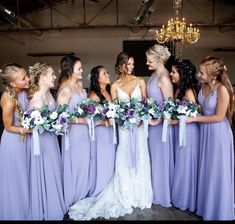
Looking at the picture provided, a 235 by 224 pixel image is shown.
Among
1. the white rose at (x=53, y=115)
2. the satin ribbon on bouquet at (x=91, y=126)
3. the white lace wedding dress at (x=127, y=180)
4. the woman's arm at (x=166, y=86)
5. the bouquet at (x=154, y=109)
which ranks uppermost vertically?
the woman's arm at (x=166, y=86)

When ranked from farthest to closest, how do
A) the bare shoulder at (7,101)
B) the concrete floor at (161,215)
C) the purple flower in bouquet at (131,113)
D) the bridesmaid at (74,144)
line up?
the bridesmaid at (74,144), the concrete floor at (161,215), the purple flower in bouquet at (131,113), the bare shoulder at (7,101)

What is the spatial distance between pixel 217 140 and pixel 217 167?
303 mm

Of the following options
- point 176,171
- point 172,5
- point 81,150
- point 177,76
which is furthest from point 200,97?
point 172,5

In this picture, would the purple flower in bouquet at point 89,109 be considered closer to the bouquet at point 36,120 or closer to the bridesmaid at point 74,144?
the bridesmaid at point 74,144

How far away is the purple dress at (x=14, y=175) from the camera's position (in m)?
3.38

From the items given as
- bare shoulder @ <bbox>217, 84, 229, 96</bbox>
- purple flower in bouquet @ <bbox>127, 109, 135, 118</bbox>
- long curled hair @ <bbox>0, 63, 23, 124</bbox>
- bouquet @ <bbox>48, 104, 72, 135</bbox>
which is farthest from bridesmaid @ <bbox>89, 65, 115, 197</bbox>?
bare shoulder @ <bbox>217, 84, 229, 96</bbox>

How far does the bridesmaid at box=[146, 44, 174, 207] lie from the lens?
396 centimetres

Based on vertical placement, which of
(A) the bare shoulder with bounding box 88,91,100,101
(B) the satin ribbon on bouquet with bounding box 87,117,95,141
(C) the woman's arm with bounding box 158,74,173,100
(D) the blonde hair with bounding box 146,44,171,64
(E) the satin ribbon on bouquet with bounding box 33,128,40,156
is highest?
→ (D) the blonde hair with bounding box 146,44,171,64

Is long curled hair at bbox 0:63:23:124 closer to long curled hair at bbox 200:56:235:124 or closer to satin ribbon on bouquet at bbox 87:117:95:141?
satin ribbon on bouquet at bbox 87:117:95:141

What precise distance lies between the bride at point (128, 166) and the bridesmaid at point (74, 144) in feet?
0.68

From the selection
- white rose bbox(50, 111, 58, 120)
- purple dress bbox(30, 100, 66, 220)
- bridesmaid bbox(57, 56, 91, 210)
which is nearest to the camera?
white rose bbox(50, 111, 58, 120)

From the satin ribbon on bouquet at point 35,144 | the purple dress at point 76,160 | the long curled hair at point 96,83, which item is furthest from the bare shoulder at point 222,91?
the satin ribbon on bouquet at point 35,144

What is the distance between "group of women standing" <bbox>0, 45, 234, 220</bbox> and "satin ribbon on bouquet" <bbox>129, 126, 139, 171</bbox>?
0.01 m

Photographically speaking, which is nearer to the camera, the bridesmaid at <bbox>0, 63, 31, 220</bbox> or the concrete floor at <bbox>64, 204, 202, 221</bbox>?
the bridesmaid at <bbox>0, 63, 31, 220</bbox>
